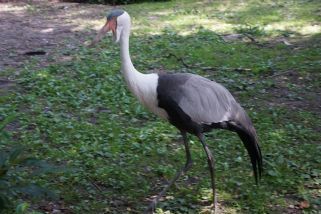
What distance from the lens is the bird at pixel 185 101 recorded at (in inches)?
165

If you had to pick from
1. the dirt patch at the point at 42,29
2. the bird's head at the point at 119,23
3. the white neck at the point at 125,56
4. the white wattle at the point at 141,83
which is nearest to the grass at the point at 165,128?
the dirt patch at the point at 42,29

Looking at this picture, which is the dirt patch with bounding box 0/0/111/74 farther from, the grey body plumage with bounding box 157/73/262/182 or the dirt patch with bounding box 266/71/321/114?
the grey body plumage with bounding box 157/73/262/182

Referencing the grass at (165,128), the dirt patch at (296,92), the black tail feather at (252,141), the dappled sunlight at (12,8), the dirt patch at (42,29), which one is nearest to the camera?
the black tail feather at (252,141)

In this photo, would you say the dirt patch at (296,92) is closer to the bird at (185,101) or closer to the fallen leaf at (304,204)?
the fallen leaf at (304,204)

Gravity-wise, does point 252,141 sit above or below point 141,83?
below

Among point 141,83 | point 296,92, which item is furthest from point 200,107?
point 296,92

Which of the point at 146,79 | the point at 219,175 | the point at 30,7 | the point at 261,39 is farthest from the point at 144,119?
the point at 30,7

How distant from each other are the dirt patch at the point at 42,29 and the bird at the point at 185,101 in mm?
3746

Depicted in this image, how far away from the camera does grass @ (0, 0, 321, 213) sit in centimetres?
453

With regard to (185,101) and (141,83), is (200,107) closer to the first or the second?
(185,101)

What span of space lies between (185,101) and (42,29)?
653cm

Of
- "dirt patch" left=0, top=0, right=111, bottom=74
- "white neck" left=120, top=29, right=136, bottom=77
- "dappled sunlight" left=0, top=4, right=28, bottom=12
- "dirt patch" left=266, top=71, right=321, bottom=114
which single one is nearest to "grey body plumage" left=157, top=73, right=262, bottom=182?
"white neck" left=120, top=29, right=136, bottom=77

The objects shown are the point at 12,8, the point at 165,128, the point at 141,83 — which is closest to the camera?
the point at 141,83

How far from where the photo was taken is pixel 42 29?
10133 mm
